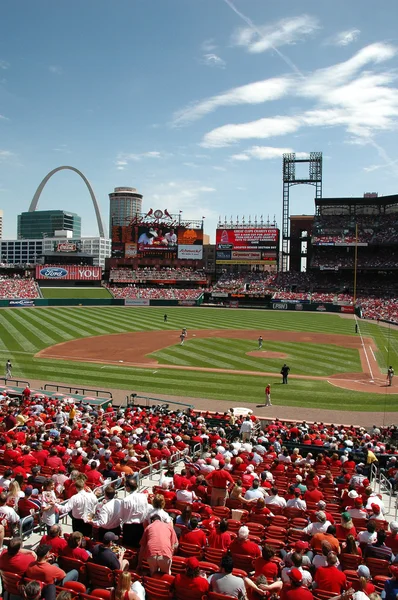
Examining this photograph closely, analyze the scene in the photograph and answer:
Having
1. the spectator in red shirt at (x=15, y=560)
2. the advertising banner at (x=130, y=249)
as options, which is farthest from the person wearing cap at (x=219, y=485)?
the advertising banner at (x=130, y=249)

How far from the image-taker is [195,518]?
7168 millimetres

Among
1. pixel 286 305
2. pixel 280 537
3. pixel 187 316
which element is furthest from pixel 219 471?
pixel 286 305

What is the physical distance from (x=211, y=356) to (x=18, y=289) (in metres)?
53.9

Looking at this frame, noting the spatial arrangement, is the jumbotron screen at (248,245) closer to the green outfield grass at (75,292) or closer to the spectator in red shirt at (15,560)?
the green outfield grass at (75,292)

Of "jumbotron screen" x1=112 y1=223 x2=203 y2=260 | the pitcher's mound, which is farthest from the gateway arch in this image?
the pitcher's mound

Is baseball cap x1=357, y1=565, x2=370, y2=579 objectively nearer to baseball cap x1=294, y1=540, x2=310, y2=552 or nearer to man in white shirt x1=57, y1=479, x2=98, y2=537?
baseball cap x1=294, y1=540, x2=310, y2=552

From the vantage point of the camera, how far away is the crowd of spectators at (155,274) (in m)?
95.8

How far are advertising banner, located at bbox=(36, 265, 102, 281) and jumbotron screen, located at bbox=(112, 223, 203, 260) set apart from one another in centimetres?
667

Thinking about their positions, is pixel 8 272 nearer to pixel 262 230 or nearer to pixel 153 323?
pixel 262 230

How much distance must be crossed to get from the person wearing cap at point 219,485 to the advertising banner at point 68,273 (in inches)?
3492

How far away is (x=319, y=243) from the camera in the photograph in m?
91.1

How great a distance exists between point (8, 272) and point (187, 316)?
56.9 m

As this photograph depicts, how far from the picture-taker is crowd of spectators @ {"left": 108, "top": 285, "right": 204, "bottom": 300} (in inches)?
3364

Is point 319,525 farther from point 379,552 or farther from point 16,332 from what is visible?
point 16,332
